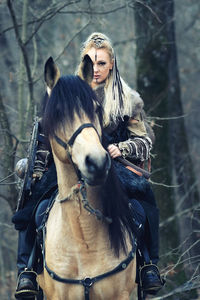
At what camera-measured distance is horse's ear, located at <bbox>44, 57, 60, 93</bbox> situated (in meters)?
4.88

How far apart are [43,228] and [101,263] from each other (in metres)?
0.73

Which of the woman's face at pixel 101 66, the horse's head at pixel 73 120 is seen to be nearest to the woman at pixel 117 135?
the woman's face at pixel 101 66

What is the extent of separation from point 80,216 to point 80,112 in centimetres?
90

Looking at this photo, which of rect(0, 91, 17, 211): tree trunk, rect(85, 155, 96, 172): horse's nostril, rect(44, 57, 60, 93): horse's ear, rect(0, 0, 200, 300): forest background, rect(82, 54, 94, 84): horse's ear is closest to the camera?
rect(85, 155, 96, 172): horse's nostril

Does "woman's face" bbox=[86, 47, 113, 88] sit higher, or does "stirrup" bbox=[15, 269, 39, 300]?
"woman's face" bbox=[86, 47, 113, 88]

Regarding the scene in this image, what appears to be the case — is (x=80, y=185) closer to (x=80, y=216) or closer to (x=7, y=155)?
(x=80, y=216)

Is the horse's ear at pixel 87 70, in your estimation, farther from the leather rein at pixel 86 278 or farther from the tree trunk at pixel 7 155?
the tree trunk at pixel 7 155

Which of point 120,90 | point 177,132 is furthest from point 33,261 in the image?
point 177,132

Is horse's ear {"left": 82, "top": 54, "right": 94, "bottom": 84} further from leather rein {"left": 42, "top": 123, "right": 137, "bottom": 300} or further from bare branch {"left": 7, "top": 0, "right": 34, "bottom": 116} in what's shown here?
bare branch {"left": 7, "top": 0, "right": 34, "bottom": 116}

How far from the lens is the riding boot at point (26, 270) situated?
5.75m

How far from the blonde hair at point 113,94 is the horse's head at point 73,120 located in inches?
39.5

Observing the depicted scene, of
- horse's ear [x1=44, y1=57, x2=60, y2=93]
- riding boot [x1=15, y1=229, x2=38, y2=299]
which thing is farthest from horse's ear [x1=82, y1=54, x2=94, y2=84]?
riding boot [x1=15, y1=229, x2=38, y2=299]

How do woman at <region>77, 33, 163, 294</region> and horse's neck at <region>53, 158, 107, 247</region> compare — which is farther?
woman at <region>77, 33, 163, 294</region>

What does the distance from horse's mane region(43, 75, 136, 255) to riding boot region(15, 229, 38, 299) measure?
108cm
